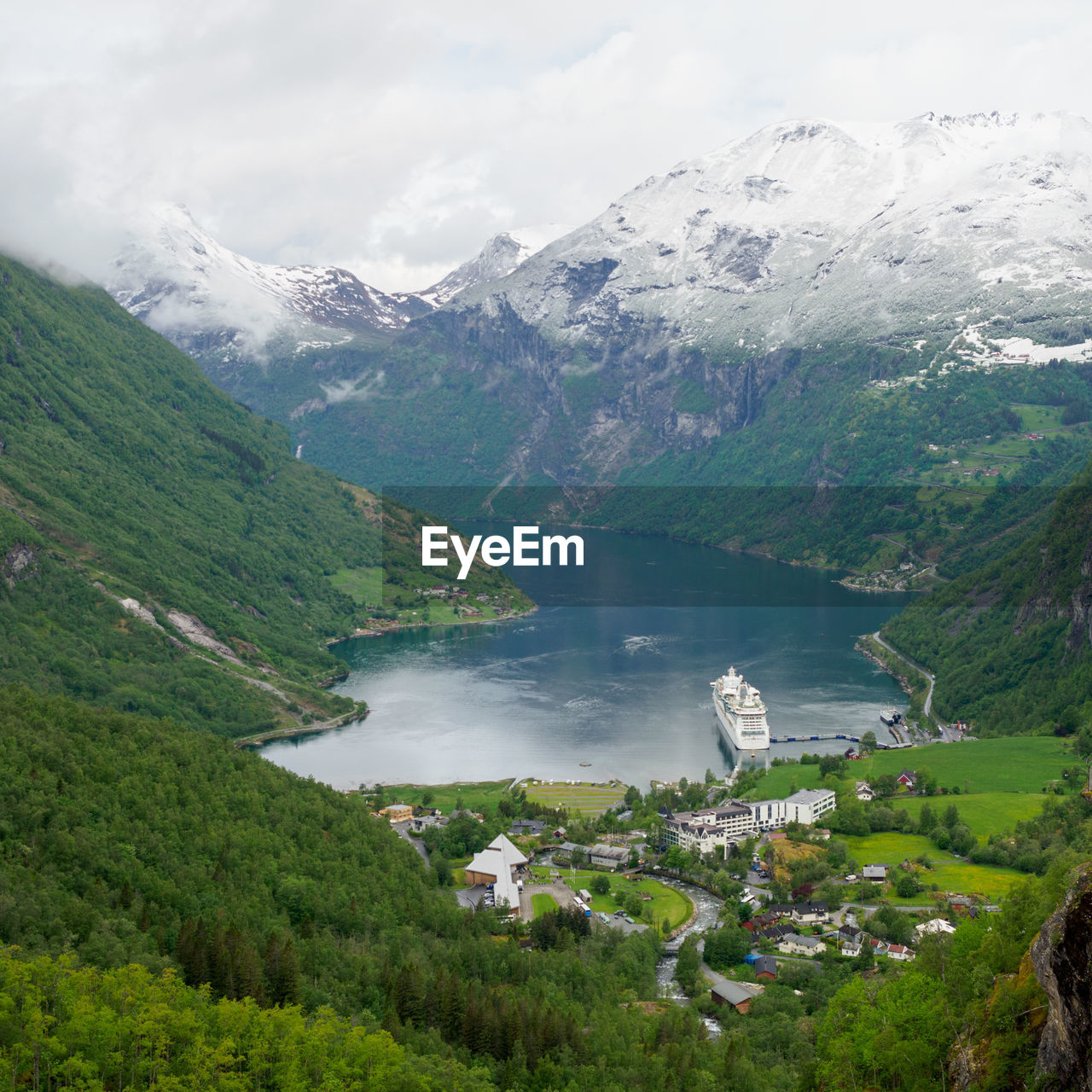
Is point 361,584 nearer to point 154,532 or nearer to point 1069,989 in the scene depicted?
point 154,532

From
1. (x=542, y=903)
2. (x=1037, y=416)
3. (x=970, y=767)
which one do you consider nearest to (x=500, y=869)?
(x=542, y=903)

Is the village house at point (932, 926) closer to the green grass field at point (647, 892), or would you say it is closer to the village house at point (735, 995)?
the village house at point (735, 995)

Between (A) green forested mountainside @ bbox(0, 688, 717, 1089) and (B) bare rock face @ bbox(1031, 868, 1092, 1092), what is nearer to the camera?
(B) bare rock face @ bbox(1031, 868, 1092, 1092)

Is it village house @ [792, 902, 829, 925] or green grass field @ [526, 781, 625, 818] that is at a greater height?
village house @ [792, 902, 829, 925]

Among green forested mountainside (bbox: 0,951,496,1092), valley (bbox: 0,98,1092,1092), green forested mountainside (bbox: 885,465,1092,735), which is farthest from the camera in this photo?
green forested mountainside (bbox: 885,465,1092,735)

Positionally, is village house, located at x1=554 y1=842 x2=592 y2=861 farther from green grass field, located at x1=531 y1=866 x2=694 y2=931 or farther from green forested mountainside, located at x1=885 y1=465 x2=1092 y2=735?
green forested mountainside, located at x1=885 y1=465 x2=1092 y2=735

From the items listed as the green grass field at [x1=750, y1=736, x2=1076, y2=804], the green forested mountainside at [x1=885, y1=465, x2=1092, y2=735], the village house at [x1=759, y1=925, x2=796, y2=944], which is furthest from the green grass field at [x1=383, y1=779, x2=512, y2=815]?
the green forested mountainside at [x1=885, y1=465, x2=1092, y2=735]
